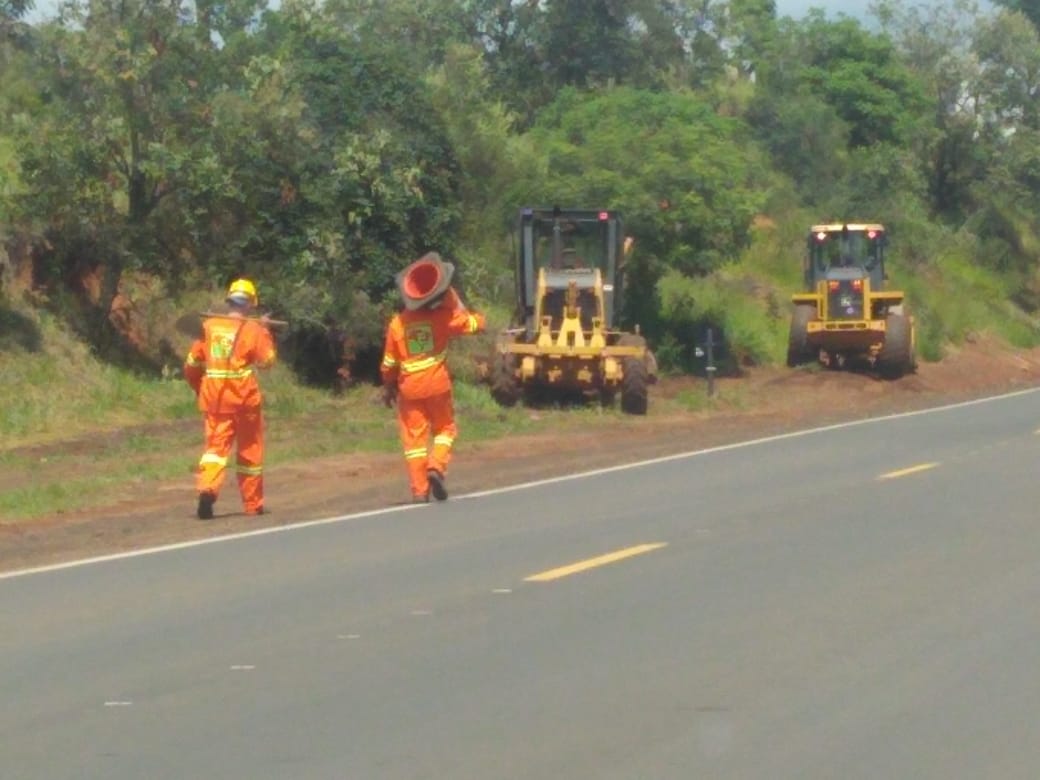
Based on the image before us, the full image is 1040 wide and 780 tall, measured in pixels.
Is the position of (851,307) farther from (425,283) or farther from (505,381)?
(425,283)

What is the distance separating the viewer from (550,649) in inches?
369

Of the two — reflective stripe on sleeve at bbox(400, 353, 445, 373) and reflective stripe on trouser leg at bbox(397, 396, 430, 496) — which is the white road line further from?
reflective stripe on sleeve at bbox(400, 353, 445, 373)

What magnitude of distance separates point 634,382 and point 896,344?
10930mm

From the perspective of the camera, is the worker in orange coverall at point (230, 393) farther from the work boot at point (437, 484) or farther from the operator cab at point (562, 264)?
the operator cab at point (562, 264)

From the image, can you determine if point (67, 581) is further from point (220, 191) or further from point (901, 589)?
point (220, 191)

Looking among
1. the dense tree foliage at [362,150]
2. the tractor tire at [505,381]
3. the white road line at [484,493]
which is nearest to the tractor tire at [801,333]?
the dense tree foliage at [362,150]

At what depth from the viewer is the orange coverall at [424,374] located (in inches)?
638

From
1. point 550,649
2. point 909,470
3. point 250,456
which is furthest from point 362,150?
point 550,649

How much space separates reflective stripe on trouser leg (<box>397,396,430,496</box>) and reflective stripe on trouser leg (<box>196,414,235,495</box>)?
62.5 inches

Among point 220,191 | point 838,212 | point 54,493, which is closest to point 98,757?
point 54,493

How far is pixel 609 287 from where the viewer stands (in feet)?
98.2

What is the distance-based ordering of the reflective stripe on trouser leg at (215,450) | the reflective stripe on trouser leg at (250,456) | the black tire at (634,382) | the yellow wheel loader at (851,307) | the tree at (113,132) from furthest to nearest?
the yellow wheel loader at (851,307), the black tire at (634,382), the tree at (113,132), the reflective stripe on trouser leg at (250,456), the reflective stripe on trouser leg at (215,450)

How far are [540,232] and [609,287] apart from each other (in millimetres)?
1441

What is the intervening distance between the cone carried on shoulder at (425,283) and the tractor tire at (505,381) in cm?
1263
